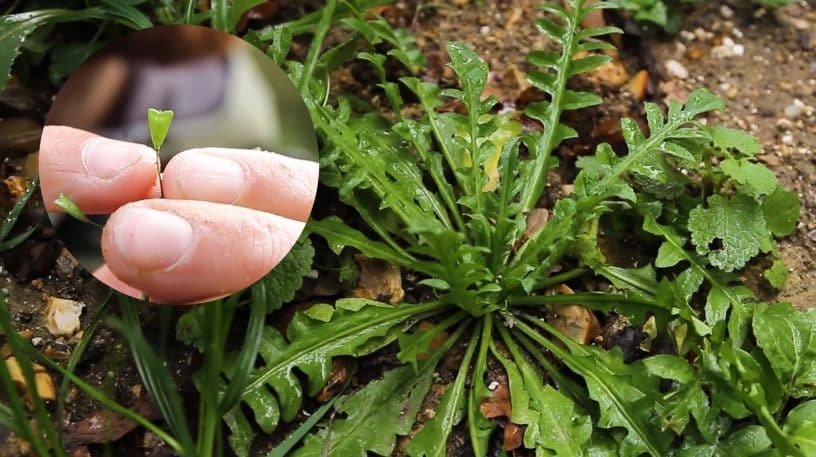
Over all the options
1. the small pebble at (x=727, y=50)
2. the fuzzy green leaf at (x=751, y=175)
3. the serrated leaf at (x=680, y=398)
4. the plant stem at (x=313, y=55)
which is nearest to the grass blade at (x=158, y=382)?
the plant stem at (x=313, y=55)

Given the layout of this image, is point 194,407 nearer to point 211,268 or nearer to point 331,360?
point 331,360

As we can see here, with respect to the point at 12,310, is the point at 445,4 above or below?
above

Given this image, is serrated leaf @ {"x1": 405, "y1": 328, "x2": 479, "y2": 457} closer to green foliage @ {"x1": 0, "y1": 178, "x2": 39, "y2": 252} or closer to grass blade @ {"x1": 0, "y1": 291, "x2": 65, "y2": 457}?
grass blade @ {"x1": 0, "y1": 291, "x2": 65, "y2": 457}

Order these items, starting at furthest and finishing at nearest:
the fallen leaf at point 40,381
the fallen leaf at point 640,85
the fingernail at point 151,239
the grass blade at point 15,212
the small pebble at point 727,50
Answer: the small pebble at point 727,50, the fallen leaf at point 640,85, the grass blade at point 15,212, the fallen leaf at point 40,381, the fingernail at point 151,239

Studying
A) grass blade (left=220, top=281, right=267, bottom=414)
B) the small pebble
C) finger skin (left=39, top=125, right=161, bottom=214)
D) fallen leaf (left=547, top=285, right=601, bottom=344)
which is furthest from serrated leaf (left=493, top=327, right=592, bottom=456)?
the small pebble

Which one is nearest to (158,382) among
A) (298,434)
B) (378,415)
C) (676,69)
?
(298,434)

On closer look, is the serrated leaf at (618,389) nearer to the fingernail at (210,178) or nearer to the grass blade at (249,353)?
the grass blade at (249,353)

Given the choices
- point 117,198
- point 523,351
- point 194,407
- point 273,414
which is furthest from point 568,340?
point 117,198
